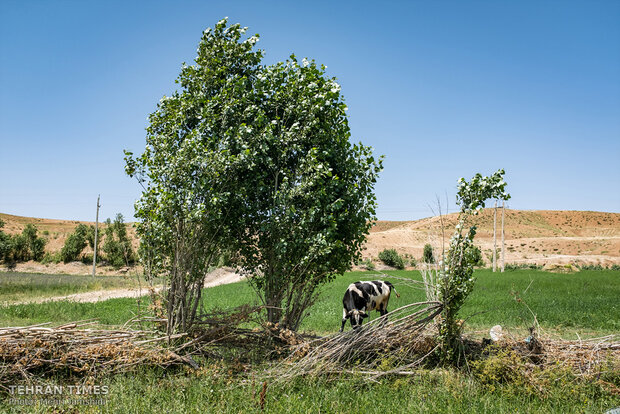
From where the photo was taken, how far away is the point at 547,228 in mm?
114812

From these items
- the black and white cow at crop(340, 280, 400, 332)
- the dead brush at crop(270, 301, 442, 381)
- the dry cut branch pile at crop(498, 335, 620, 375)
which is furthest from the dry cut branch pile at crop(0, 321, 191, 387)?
the dry cut branch pile at crop(498, 335, 620, 375)

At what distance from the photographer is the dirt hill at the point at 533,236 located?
230 ft

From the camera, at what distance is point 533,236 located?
343ft

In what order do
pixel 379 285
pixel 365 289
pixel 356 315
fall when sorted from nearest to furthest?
pixel 356 315 → pixel 365 289 → pixel 379 285

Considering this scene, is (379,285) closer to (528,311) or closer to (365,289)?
(365,289)

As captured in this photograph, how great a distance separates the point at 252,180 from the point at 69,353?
14.7 feet

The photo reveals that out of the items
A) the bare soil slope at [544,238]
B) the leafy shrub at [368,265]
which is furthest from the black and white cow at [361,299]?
the bare soil slope at [544,238]

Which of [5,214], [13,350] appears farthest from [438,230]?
[5,214]

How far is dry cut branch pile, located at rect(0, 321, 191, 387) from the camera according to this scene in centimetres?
644

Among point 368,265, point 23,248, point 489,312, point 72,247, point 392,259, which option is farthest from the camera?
point 23,248

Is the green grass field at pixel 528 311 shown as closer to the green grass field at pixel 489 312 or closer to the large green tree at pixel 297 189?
the green grass field at pixel 489 312

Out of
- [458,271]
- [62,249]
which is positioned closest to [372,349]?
[458,271]

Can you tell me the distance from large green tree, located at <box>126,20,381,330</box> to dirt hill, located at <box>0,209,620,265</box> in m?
35.0

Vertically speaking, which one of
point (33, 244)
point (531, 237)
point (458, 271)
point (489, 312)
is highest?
point (531, 237)
